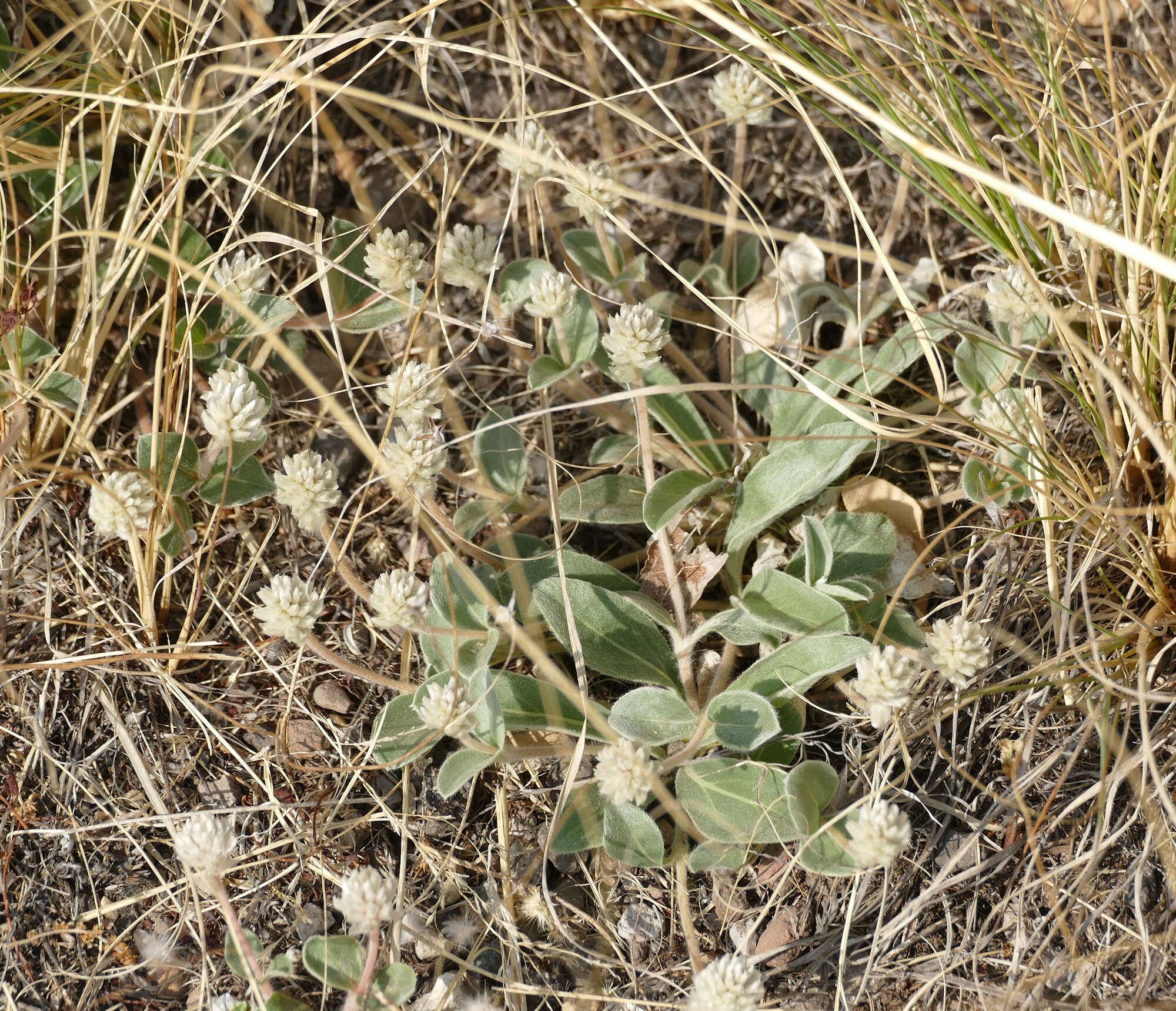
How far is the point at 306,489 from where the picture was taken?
1.41 meters

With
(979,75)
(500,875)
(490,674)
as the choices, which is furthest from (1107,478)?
(500,875)

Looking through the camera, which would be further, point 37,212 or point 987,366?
point 37,212

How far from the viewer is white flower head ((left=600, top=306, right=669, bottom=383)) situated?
1401mm

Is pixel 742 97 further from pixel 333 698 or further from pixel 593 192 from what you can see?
pixel 333 698

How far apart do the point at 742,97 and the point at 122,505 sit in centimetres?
124

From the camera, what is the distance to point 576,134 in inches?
79.6

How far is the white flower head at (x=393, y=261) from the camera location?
1.53 meters

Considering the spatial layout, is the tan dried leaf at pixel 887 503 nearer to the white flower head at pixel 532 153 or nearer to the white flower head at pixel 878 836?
the white flower head at pixel 878 836

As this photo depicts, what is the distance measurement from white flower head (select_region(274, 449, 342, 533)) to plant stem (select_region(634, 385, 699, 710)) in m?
0.47

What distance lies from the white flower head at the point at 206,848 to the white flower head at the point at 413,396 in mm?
625

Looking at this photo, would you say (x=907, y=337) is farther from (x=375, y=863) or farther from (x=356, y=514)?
(x=375, y=863)

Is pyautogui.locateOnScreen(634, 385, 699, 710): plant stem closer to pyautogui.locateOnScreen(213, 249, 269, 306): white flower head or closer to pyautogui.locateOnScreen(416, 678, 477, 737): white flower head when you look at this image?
pyautogui.locateOnScreen(416, 678, 477, 737): white flower head

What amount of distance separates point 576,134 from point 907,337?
863 mm

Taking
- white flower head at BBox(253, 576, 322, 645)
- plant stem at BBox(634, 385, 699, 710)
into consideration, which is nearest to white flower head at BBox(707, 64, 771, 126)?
plant stem at BBox(634, 385, 699, 710)
